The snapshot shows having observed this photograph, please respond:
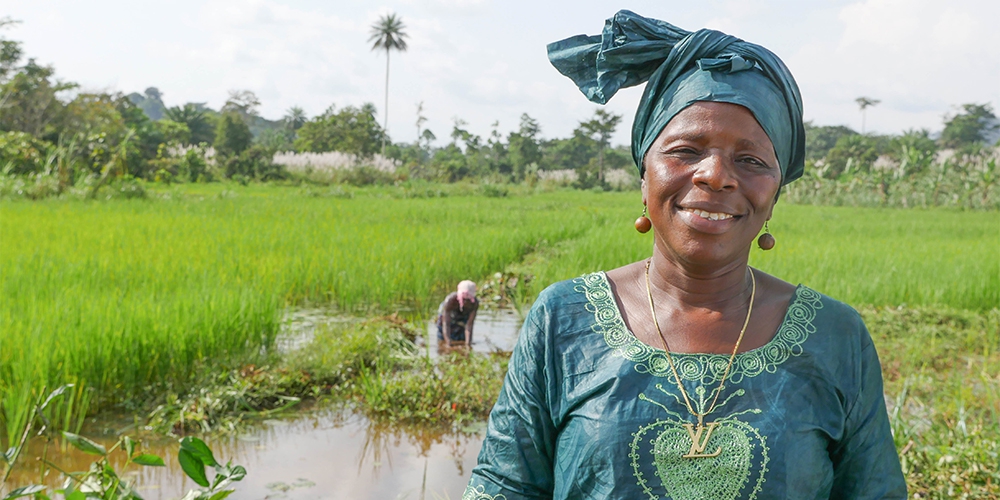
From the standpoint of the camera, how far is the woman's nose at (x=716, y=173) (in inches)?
46.6

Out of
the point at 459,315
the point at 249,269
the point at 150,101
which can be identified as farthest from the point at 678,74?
the point at 150,101

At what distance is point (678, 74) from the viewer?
1.29 metres

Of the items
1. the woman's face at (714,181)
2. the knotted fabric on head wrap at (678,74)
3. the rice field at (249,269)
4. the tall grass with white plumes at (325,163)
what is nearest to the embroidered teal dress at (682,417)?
the woman's face at (714,181)

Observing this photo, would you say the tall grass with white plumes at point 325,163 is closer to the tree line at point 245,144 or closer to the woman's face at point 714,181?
the tree line at point 245,144

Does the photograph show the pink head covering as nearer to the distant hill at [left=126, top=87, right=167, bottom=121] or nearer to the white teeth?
the white teeth

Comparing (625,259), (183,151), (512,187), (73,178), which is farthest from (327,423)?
(183,151)

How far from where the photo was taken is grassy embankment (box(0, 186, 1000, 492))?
12.7 feet

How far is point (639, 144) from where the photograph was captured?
1367 millimetres

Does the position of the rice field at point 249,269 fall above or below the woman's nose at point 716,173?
below

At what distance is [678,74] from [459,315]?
13.9 ft

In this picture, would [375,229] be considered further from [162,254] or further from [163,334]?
[163,334]

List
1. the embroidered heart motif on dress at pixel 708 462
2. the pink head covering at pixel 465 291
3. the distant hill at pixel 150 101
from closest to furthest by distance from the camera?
the embroidered heart motif on dress at pixel 708 462
the pink head covering at pixel 465 291
the distant hill at pixel 150 101

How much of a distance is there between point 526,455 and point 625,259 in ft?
20.3

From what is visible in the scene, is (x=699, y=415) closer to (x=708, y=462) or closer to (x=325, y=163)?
(x=708, y=462)
